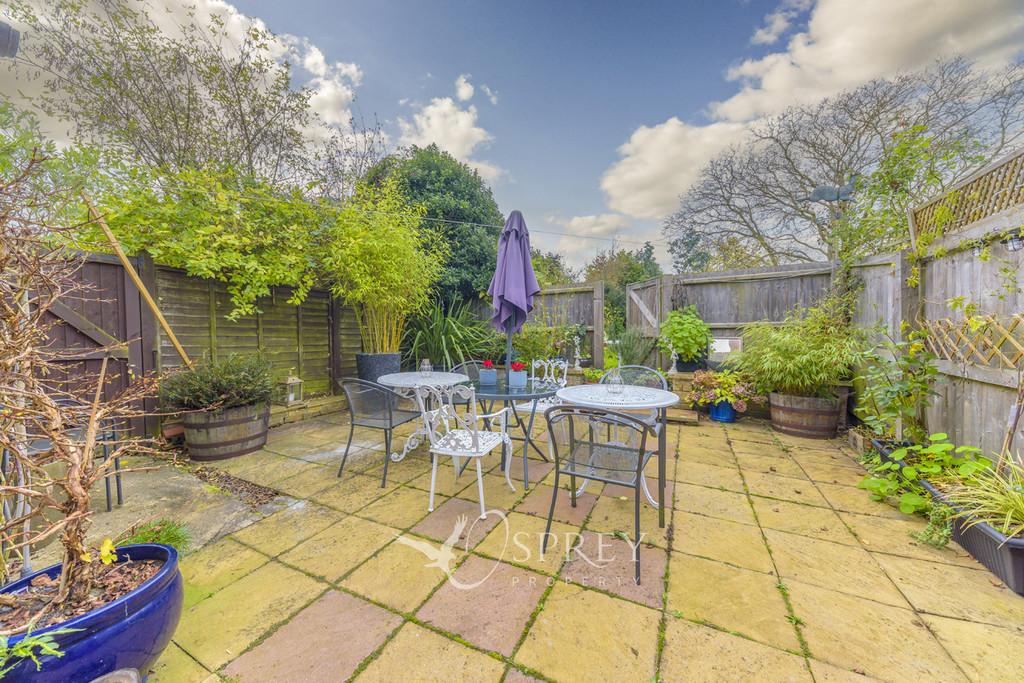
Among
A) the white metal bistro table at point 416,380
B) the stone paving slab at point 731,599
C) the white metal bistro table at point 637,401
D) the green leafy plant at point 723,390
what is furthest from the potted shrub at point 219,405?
the green leafy plant at point 723,390

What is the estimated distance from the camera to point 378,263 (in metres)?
4.26

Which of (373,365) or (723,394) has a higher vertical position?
(373,365)

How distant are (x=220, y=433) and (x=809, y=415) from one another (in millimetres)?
5379

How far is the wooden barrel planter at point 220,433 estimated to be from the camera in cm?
302

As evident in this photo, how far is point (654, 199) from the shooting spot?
9.47 meters

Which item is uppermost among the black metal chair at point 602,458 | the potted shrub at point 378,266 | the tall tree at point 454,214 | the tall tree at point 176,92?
the tall tree at point 176,92

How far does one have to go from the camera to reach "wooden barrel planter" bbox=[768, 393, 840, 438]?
354 cm

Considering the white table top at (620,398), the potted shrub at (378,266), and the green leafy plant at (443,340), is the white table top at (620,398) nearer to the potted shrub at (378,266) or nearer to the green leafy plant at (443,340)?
the potted shrub at (378,266)

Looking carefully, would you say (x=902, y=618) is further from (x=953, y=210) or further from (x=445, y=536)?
(x=953, y=210)

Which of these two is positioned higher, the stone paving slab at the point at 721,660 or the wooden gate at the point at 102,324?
the wooden gate at the point at 102,324

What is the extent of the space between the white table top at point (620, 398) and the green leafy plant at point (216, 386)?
2746 mm

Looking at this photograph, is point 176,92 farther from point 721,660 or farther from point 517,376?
point 721,660

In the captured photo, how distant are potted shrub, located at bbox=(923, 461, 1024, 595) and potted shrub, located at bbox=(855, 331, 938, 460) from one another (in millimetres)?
699

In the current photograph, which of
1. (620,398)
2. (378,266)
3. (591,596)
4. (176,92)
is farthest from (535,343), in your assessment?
(176,92)
